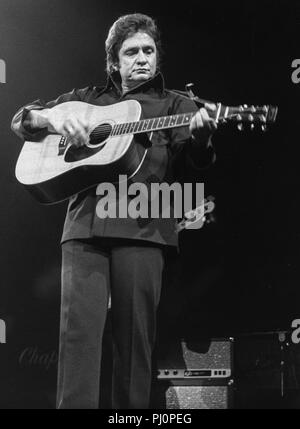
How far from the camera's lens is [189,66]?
258cm

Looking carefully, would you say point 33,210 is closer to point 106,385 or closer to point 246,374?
point 106,385

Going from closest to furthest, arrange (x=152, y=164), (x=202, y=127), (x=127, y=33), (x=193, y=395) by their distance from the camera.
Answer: (x=202, y=127) → (x=152, y=164) → (x=193, y=395) → (x=127, y=33)

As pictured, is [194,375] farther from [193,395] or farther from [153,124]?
[153,124]

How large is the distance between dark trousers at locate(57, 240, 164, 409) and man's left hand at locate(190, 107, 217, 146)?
14.6 inches

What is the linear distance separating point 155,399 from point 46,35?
5.42ft

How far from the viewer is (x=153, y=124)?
6.76 ft

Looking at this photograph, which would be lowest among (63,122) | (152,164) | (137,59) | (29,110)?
(152,164)

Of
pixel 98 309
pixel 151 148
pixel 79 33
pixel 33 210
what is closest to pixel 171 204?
pixel 151 148


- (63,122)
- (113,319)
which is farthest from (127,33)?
(113,319)

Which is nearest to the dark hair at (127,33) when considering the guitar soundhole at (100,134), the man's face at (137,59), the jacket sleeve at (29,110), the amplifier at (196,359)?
the man's face at (137,59)

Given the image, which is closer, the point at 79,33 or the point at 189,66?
the point at 189,66

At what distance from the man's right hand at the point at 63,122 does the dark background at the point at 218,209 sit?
0.39 m

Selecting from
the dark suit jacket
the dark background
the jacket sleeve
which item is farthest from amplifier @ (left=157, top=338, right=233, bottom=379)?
the jacket sleeve

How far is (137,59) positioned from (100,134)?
0.32 metres
